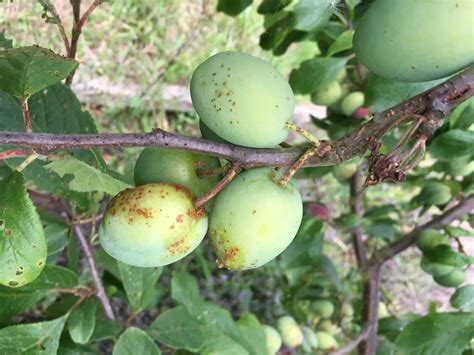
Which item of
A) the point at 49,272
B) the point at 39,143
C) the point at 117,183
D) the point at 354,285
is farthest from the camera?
the point at 354,285

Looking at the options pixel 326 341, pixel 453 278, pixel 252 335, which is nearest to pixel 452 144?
pixel 453 278

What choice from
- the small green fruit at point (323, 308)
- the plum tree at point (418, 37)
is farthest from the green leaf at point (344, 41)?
the small green fruit at point (323, 308)

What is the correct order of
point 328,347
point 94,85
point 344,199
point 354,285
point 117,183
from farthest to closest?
1. point 344,199
2. point 94,85
3. point 354,285
4. point 328,347
5. point 117,183

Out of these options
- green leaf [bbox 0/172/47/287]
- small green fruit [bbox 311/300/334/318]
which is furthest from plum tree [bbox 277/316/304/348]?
green leaf [bbox 0/172/47/287]

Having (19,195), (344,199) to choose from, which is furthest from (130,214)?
(344,199)

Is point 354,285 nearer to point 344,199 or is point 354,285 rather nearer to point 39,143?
point 344,199

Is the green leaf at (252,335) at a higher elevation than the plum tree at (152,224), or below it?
below

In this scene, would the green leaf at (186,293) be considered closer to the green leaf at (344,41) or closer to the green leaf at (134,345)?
the green leaf at (134,345)
